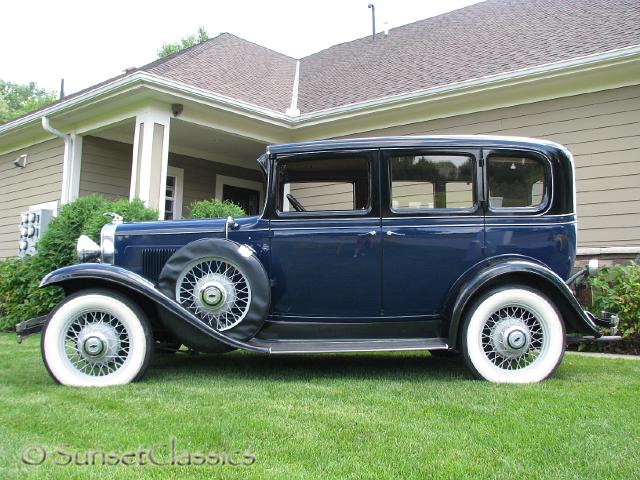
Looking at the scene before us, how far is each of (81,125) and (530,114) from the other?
23.3 ft

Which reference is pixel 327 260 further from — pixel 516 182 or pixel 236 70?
pixel 236 70

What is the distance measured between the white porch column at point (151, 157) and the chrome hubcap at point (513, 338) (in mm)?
5339

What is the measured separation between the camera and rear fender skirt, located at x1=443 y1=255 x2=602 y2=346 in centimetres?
381

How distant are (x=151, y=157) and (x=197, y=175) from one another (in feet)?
9.83

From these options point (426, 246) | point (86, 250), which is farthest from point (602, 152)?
point (86, 250)

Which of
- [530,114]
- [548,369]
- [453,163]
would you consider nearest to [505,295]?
[548,369]

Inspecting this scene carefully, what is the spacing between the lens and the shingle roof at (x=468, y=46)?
26.0 ft

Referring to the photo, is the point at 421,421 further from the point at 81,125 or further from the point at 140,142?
the point at 81,125

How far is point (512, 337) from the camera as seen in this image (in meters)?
3.80

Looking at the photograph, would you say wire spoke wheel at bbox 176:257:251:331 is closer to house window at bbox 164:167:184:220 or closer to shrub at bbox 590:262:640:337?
shrub at bbox 590:262:640:337

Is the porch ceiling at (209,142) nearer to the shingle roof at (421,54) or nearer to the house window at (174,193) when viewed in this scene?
the house window at (174,193)

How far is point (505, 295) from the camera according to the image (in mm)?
3844

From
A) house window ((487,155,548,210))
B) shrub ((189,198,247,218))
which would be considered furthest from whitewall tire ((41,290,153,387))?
shrub ((189,198,247,218))

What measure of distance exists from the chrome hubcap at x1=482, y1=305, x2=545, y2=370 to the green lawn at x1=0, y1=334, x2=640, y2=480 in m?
0.25
